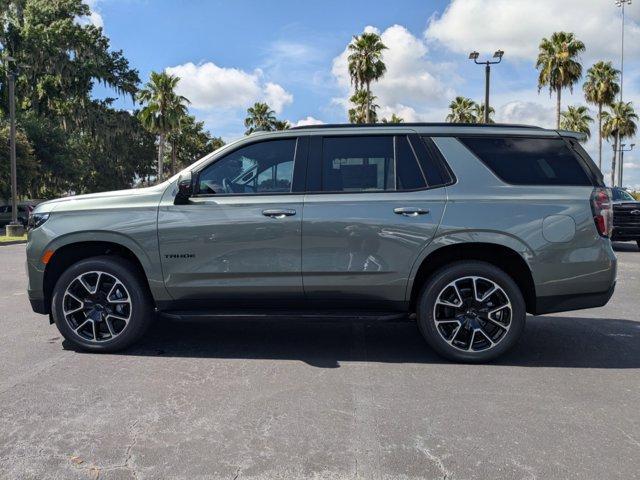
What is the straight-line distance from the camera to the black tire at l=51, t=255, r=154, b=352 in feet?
16.0

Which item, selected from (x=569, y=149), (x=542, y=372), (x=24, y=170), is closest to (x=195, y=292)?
(x=542, y=372)

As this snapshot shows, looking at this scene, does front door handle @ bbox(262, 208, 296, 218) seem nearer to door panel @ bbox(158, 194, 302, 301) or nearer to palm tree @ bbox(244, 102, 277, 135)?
door panel @ bbox(158, 194, 302, 301)

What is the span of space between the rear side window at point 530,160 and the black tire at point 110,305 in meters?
3.10

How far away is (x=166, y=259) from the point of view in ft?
15.7

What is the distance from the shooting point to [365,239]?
15.2 feet

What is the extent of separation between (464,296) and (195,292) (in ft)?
7.49

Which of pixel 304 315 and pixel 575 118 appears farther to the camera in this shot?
pixel 575 118

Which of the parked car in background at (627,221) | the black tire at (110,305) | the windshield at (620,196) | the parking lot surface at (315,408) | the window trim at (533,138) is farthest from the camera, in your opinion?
the windshield at (620,196)

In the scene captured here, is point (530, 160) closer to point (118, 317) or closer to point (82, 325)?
point (118, 317)

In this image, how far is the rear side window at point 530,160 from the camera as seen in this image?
4.68 meters

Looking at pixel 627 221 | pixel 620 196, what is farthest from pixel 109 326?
pixel 620 196

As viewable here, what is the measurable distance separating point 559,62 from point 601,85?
1000cm

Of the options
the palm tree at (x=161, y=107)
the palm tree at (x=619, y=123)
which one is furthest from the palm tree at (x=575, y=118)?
the palm tree at (x=161, y=107)

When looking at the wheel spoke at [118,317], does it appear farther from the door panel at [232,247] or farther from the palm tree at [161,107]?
the palm tree at [161,107]
